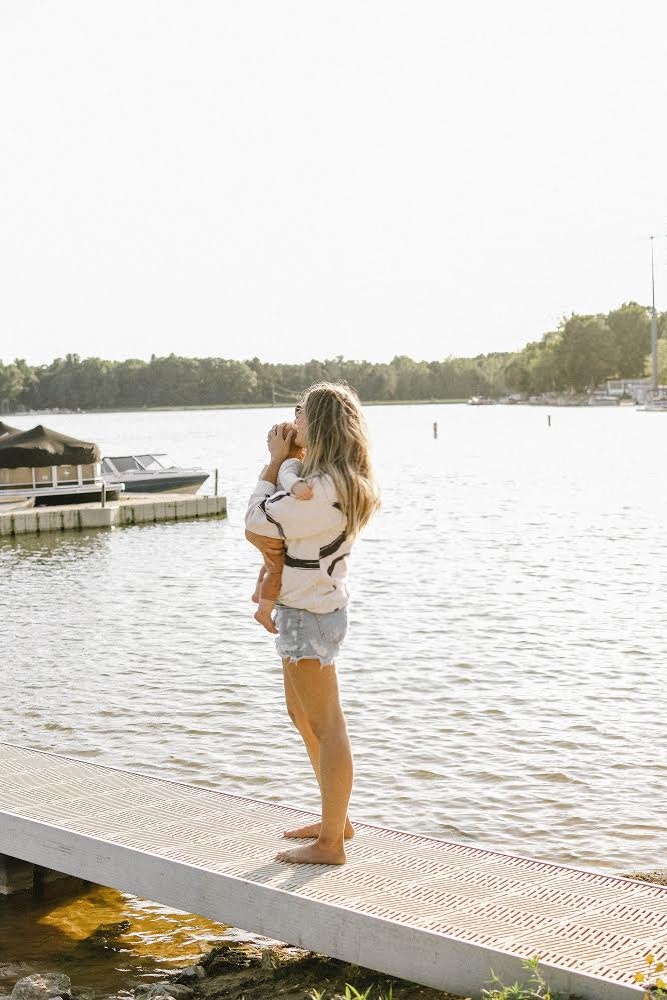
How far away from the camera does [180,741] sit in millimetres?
12000

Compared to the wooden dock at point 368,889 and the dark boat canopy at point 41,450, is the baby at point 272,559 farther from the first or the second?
the dark boat canopy at point 41,450

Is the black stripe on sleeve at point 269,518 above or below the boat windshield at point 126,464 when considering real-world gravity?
above

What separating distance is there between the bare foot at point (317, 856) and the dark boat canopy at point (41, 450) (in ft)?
102

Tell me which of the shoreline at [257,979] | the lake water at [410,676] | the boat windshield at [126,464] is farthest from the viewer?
the boat windshield at [126,464]

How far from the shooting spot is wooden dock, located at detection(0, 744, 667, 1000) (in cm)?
509

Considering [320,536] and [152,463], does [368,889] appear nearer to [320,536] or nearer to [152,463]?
[320,536]

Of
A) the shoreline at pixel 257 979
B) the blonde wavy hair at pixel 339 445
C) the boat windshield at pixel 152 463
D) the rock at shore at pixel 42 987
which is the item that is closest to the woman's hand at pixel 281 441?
the blonde wavy hair at pixel 339 445

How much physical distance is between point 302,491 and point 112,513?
30.8m

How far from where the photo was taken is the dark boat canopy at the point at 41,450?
3600 centimetres

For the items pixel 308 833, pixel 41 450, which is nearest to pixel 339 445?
pixel 308 833

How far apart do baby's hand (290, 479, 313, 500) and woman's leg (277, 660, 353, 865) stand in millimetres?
755

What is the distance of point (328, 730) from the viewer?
5.72 meters

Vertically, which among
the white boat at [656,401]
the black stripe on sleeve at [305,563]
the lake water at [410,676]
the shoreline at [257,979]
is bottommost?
the lake water at [410,676]

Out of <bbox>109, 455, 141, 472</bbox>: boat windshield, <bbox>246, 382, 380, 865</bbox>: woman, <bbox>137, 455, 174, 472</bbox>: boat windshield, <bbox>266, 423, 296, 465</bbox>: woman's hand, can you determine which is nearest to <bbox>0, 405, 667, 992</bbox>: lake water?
<bbox>246, 382, 380, 865</bbox>: woman
